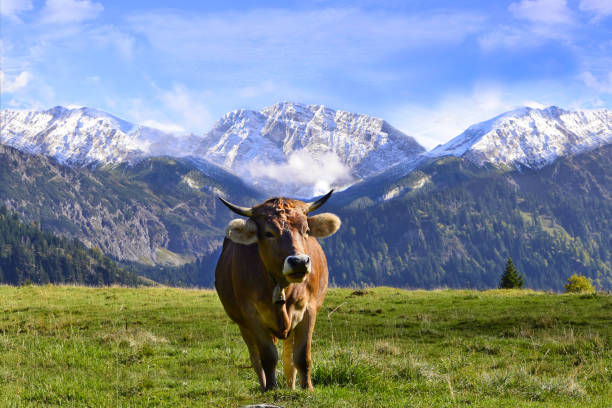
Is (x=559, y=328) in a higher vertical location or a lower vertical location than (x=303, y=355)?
lower

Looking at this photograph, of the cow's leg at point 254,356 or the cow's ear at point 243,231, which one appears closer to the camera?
the cow's ear at point 243,231

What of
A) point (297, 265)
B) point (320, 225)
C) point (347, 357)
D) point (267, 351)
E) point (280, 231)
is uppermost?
point (320, 225)

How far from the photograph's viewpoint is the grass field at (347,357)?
32.4 feet

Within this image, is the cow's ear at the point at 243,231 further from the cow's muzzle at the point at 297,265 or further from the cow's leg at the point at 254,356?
the cow's leg at the point at 254,356

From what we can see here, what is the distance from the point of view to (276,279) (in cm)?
884

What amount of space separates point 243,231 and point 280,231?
78cm

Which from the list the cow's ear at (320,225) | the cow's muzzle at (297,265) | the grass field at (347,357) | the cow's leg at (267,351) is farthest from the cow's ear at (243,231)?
the grass field at (347,357)

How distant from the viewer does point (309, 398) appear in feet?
28.8

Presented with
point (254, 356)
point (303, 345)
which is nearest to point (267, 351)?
point (303, 345)

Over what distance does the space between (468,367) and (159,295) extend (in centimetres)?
2753

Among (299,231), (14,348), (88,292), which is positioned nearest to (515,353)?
(299,231)

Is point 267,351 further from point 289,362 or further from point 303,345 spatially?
point 289,362

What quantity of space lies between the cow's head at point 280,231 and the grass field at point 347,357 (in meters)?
2.24

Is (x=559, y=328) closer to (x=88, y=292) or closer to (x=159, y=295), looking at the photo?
(x=159, y=295)
